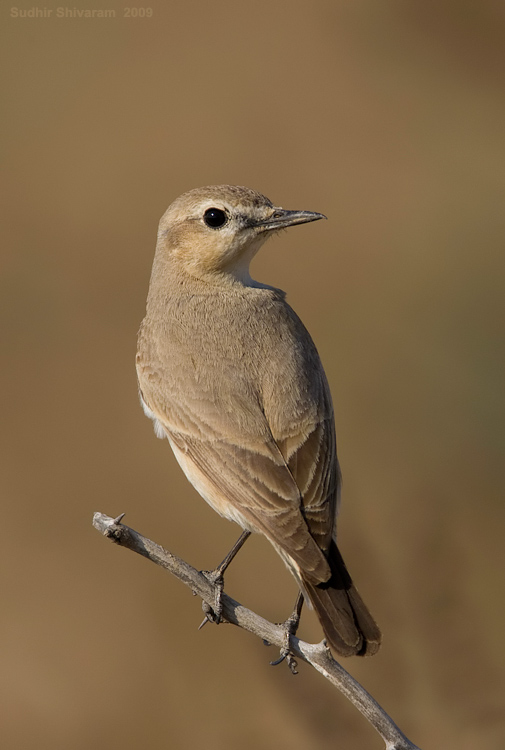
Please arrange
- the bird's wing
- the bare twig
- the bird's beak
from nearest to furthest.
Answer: the bare twig < the bird's wing < the bird's beak

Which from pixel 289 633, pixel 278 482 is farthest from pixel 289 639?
pixel 278 482

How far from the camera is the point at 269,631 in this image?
14.8 ft

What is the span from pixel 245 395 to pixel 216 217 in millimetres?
1335

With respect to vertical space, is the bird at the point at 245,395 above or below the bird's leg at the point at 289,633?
above

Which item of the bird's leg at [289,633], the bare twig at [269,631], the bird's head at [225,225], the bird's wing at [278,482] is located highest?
the bird's head at [225,225]

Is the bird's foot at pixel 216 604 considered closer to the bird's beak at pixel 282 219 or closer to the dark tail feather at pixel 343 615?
the dark tail feather at pixel 343 615

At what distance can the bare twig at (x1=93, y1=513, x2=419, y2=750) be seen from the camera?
4.07 m

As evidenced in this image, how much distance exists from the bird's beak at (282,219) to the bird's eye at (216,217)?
20 cm

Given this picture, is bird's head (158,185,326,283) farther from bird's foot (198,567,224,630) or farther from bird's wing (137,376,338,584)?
bird's foot (198,567,224,630)

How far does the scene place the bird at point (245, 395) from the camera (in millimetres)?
4785

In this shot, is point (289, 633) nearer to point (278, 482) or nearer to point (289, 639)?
point (289, 639)

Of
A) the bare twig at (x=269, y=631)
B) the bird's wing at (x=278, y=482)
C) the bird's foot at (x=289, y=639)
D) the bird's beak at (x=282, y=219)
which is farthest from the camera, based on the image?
the bird's beak at (x=282, y=219)

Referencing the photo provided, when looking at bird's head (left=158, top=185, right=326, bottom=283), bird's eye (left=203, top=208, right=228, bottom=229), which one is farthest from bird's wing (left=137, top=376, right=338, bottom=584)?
bird's eye (left=203, top=208, right=228, bottom=229)

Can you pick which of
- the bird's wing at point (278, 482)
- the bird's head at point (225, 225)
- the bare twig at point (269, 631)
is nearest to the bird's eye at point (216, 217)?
the bird's head at point (225, 225)
